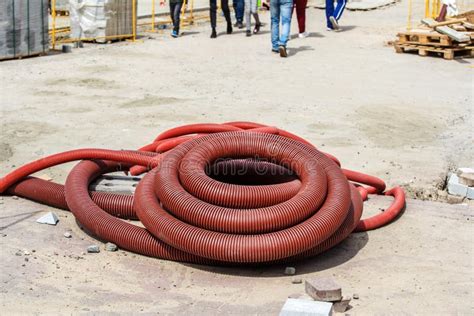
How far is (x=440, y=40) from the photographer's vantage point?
16.8 m

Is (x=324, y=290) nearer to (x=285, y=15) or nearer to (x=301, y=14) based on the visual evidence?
(x=285, y=15)

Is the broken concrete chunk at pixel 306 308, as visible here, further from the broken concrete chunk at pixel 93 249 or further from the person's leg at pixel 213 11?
the person's leg at pixel 213 11

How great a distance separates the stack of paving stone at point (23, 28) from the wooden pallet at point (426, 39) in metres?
8.21

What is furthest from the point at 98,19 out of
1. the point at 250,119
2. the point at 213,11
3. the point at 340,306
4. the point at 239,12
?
the point at 340,306

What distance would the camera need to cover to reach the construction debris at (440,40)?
16.7 metres

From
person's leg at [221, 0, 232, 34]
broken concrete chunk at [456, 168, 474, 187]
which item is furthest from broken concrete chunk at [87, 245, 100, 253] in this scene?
person's leg at [221, 0, 232, 34]

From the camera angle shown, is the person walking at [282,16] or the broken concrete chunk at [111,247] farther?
the person walking at [282,16]

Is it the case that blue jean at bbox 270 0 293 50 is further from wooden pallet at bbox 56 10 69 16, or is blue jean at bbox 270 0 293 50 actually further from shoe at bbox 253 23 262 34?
wooden pallet at bbox 56 10 69 16

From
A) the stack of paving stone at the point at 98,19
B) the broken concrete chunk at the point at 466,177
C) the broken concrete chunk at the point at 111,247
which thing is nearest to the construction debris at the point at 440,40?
the stack of paving stone at the point at 98,19

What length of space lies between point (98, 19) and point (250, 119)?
26.2ft

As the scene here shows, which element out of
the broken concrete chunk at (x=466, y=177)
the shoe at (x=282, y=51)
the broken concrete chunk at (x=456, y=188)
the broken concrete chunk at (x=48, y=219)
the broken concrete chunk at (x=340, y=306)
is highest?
the shoe at (x=282, y=51)

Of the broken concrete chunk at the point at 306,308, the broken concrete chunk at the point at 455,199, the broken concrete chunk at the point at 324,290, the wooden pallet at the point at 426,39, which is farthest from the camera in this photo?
the wooden pallet at the point at 426,39

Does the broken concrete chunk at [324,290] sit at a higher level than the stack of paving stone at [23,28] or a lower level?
lower

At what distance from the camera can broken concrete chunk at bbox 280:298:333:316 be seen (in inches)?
197
